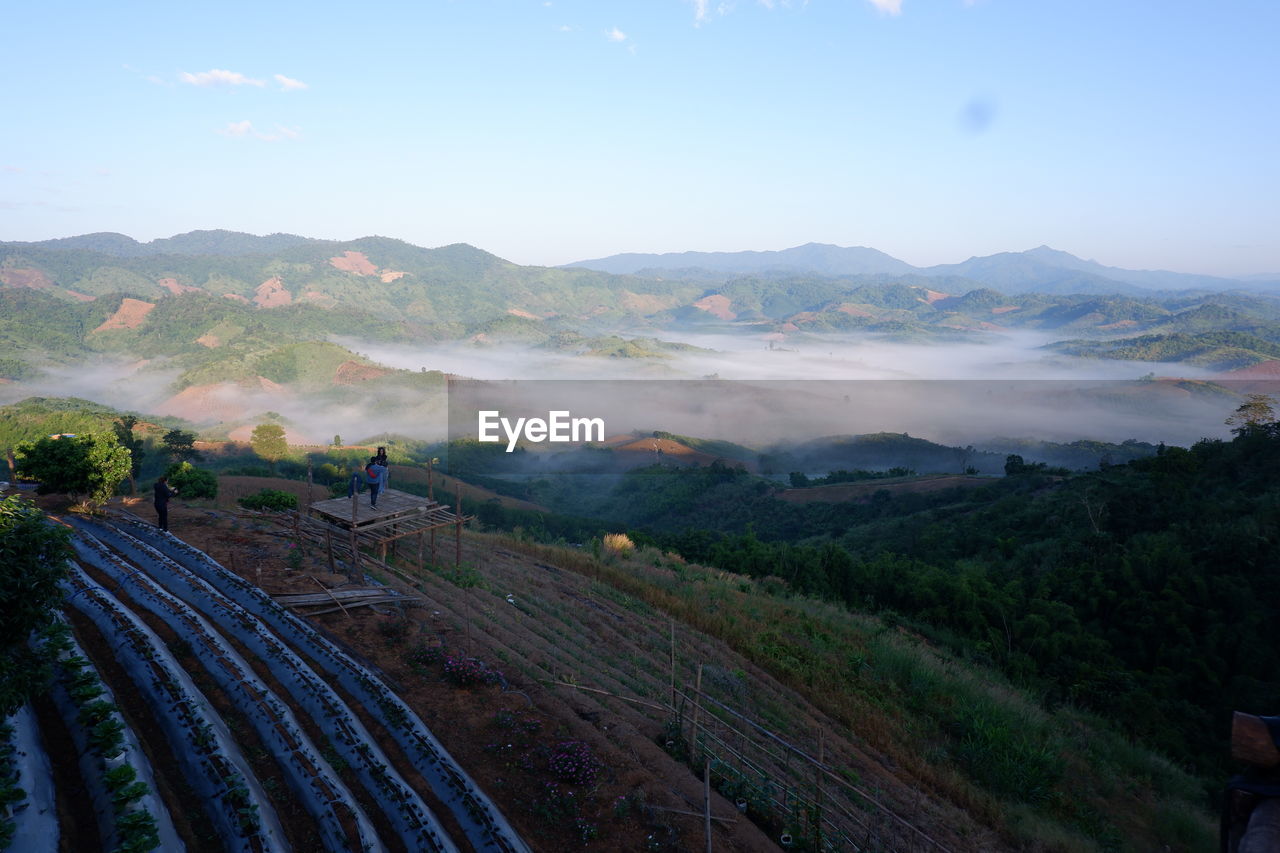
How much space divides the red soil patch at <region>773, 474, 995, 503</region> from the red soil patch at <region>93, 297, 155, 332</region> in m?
164

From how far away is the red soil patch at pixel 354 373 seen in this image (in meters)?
113

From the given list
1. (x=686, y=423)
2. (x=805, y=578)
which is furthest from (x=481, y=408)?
(x=805, y=578)

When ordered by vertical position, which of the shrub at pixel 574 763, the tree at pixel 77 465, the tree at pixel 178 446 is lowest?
the tree at pixel 178 446

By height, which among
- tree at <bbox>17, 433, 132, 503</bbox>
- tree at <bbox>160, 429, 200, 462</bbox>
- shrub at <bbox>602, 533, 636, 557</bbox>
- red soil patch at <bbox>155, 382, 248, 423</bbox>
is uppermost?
tree at <bbox>17, 433, 132, 503</bbox>

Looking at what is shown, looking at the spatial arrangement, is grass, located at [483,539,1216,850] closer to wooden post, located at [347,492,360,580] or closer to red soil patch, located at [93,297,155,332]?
wooden post, located at [347,492,360,580]

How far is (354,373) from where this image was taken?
114625mm

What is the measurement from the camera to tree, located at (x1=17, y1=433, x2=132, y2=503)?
13.0 m

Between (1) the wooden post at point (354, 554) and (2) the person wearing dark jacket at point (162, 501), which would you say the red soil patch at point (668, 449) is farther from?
(1) the wooden post at point (354, 554)

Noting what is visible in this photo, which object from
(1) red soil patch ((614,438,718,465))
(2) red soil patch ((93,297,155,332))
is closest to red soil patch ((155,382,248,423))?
(1) red soil patch ((614,438,718,465))

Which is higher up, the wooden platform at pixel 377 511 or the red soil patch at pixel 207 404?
the wooden platform at pixel 377 511

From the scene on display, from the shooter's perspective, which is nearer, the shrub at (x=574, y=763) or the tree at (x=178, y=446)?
the shrub at (x=574, y=763)

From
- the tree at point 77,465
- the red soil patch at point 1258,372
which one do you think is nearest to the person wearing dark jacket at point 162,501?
the tree at point 77,465

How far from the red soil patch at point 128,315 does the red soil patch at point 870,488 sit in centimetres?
16421

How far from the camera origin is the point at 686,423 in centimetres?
10125
